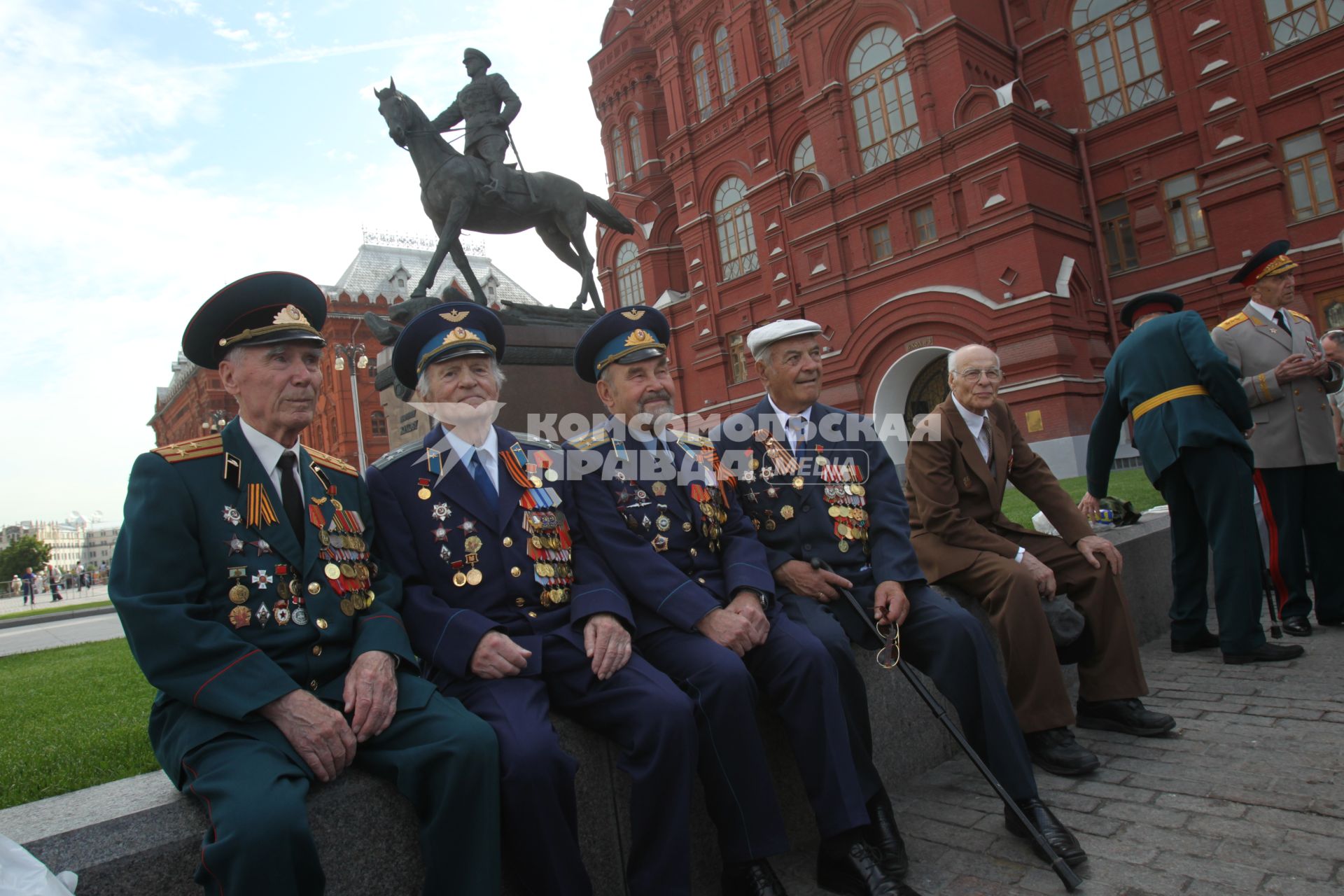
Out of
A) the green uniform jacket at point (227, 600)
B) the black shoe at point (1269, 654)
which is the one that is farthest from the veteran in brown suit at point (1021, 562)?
the green uniform jacket at point (227, 600)

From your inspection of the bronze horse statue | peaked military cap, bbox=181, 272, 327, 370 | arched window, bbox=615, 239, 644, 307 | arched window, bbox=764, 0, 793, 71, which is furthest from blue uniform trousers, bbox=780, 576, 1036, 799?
arched window, bbox=615, 239, 644, 307

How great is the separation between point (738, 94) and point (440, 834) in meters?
25.8

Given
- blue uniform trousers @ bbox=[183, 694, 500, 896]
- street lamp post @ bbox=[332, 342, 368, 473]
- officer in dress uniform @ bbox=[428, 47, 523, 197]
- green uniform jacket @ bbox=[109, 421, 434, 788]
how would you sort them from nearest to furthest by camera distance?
blue uniform trousers @ bbox=[183, 694, 500, 896]
green uniform jacket @ bbox=[109, 421, 434, 788]
officer in dress uniform @ bbox=[428, 47, 523, 197]
street lamp post @ bbox=[332, 342, 368, 473]

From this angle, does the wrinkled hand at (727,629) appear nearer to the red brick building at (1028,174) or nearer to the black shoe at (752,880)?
the black shoe at (752,880)

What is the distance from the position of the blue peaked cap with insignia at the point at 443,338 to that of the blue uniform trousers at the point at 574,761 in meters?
1.11

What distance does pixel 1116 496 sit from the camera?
8.45 meters

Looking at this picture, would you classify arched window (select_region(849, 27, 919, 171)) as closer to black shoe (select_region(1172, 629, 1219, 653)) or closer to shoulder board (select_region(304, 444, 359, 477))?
black shoe (select_region(1172, 629, 1219, 653))

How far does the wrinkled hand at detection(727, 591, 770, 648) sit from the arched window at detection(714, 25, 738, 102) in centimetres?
2556

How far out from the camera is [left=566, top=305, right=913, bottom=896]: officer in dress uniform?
2.37 m

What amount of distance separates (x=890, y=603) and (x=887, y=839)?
0.83 metres

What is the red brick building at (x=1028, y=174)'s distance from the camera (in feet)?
52.8

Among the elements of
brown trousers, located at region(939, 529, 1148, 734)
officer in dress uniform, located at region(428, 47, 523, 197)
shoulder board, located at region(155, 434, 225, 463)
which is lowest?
brown trousers, located at region(939, 529, 1148, 734)

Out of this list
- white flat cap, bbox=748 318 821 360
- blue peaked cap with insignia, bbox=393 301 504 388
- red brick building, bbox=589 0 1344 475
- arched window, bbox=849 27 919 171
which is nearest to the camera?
blue peaked cap with insignia, bbox=393 301 504 388

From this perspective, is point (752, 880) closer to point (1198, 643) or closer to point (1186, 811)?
point (1186, 811)
